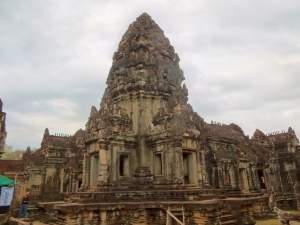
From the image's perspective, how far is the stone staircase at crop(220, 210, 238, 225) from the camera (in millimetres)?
11283

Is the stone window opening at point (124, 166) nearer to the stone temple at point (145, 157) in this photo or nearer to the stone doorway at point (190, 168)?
the stone temple at point (145, 157)

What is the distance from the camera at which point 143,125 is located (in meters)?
13.5

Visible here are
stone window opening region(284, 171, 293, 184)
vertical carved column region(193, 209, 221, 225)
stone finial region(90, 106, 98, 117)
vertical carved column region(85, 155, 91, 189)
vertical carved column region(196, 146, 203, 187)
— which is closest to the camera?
vertical carved column region(193, 209, 221, 225)

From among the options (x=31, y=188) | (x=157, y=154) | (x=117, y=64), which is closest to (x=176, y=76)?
(x=117, y=64)

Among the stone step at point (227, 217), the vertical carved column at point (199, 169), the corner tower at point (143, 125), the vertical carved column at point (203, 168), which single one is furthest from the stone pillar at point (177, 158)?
the stone step at point (227, 217)

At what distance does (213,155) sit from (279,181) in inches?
390

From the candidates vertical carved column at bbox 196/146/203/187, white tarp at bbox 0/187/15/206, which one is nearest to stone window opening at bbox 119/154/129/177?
vertical carved column at bbox 196/146/203/187

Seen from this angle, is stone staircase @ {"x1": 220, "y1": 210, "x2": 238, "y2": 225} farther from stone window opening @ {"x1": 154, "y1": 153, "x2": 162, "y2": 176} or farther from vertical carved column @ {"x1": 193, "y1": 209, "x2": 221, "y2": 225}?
stone window opening @ {"x1": 154, "y1": 153, "x2": 162, "y2": 176}

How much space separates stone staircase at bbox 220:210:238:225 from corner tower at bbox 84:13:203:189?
6.21 ft

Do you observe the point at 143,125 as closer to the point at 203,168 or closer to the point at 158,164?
the point at 158,164

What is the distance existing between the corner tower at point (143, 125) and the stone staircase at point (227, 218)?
189cm

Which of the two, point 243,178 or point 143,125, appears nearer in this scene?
point 143,125

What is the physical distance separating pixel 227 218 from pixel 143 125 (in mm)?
6059

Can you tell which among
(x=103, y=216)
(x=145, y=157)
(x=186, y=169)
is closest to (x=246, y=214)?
(x=186, y=169)
